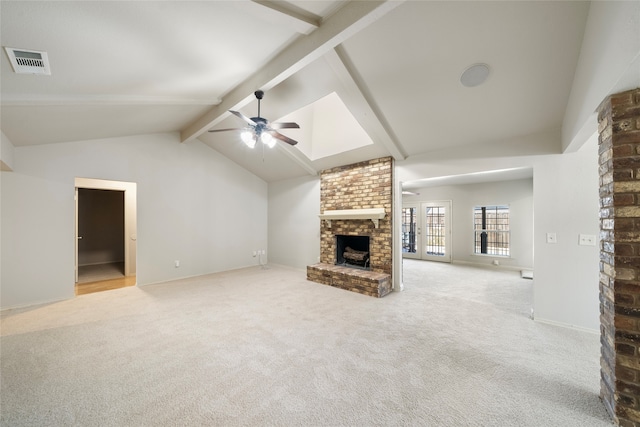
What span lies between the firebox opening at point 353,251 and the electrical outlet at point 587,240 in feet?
10.1

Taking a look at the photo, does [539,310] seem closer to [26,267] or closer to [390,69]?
[390,69]

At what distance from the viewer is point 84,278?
209 inches

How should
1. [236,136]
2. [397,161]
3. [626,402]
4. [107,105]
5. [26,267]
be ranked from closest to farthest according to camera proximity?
[626,402] < [107,105] < [26,267] < [397,161] < [236,136]

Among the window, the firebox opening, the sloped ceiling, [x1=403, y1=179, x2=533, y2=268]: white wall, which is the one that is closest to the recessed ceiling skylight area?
the sloped ceiling

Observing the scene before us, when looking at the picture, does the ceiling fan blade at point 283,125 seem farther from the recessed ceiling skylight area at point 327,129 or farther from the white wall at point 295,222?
the white wall at point 295,222

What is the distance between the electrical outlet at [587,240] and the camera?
2.83 m

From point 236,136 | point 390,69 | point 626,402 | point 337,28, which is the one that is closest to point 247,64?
point 337,28

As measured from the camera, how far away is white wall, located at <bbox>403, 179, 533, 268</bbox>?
6.05 meters

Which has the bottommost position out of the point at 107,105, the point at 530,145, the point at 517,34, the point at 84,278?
the point at 84,278

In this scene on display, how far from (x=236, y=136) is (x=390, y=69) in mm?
3578

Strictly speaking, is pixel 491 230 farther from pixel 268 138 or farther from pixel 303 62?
pixel 303 62

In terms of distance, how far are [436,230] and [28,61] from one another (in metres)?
8.56

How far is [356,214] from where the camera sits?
15.7 ft

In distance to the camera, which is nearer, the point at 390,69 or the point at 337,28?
the point at 337,28
